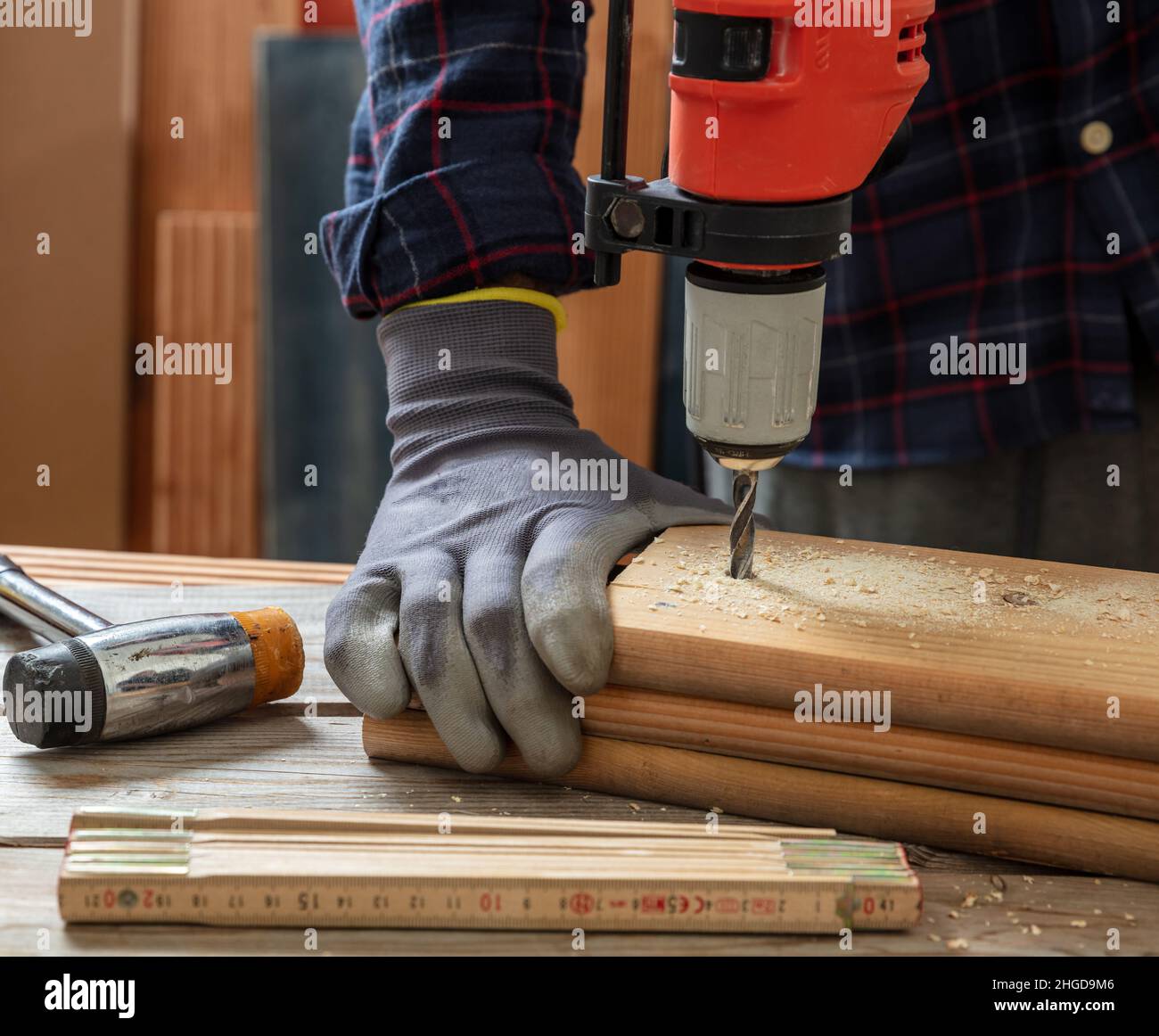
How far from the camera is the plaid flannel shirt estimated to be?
136 centimetres

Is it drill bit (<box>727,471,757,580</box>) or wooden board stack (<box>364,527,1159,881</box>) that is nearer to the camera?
wooden board stack (<box>364,527,1159,881</box>)

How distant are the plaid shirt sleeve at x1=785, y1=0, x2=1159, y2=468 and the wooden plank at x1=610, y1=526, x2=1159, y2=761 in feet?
1.00

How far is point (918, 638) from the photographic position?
3.53 ft

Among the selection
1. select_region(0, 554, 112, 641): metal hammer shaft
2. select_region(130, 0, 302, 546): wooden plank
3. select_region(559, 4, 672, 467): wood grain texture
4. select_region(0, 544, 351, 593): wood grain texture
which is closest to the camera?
select_region(0, 554, 112, 641): metal hammer shaft

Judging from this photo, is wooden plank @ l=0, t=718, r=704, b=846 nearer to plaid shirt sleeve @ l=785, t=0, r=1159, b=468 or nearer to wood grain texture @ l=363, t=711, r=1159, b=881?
wood grain texture @ l=363, t=711, r=1159, b=881

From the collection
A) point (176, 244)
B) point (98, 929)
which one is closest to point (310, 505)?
point (176, 244)

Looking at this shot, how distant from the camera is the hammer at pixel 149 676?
1.12 m

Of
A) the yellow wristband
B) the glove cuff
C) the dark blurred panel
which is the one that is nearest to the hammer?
the glove cuff

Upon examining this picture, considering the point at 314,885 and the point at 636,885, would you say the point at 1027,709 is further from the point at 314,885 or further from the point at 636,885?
the point at 314,885

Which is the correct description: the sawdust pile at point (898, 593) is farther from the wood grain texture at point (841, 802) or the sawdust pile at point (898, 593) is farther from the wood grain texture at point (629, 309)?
the wood grain texture at point (629, 309)

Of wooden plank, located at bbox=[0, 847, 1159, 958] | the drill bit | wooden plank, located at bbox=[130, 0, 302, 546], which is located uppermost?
wooden plank, located at bbox=[130, 0, 302, 546]

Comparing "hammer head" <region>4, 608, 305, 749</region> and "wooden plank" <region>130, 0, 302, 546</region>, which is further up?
"wooden plank" <region>130, 0, 302, 546</region>

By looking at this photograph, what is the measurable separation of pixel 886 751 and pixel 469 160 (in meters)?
0.74
